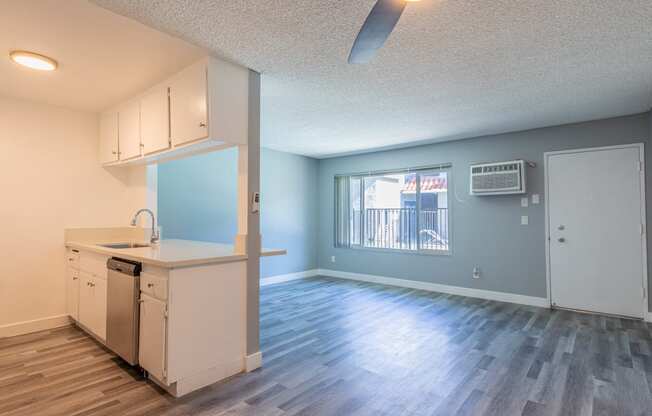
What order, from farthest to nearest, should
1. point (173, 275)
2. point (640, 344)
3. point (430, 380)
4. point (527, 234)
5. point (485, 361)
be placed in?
1. point (527, 234)
2. point (640, 344)
3. point (485, 361)
4. point (430, 380)
5. point (173, 275)

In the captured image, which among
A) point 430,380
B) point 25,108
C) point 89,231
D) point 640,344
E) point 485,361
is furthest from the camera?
point 89,231

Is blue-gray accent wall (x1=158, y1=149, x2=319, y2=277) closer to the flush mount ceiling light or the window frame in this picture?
the window frame

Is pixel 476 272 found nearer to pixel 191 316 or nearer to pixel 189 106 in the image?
pixel 191 316

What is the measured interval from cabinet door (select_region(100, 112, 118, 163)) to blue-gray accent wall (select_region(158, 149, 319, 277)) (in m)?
0.58

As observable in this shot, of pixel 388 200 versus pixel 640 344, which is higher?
pixel 388 200

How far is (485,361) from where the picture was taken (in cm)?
260

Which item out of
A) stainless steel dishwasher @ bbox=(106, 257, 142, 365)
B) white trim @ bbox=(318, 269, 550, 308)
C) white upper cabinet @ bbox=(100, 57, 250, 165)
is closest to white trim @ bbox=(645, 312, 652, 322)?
white trim @ bbox=(318, 269, 550, 308)

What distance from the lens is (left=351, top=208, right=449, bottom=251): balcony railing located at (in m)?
5.13

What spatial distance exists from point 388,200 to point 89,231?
13.9ft

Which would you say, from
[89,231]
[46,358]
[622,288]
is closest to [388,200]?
[622,288]

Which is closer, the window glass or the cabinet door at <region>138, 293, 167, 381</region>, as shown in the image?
the cabinet door at <region>138, 293, 167, 381</region>

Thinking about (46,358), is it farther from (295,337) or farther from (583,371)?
(583,371)

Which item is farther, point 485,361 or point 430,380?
point 485,361

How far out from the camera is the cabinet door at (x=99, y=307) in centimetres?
270
